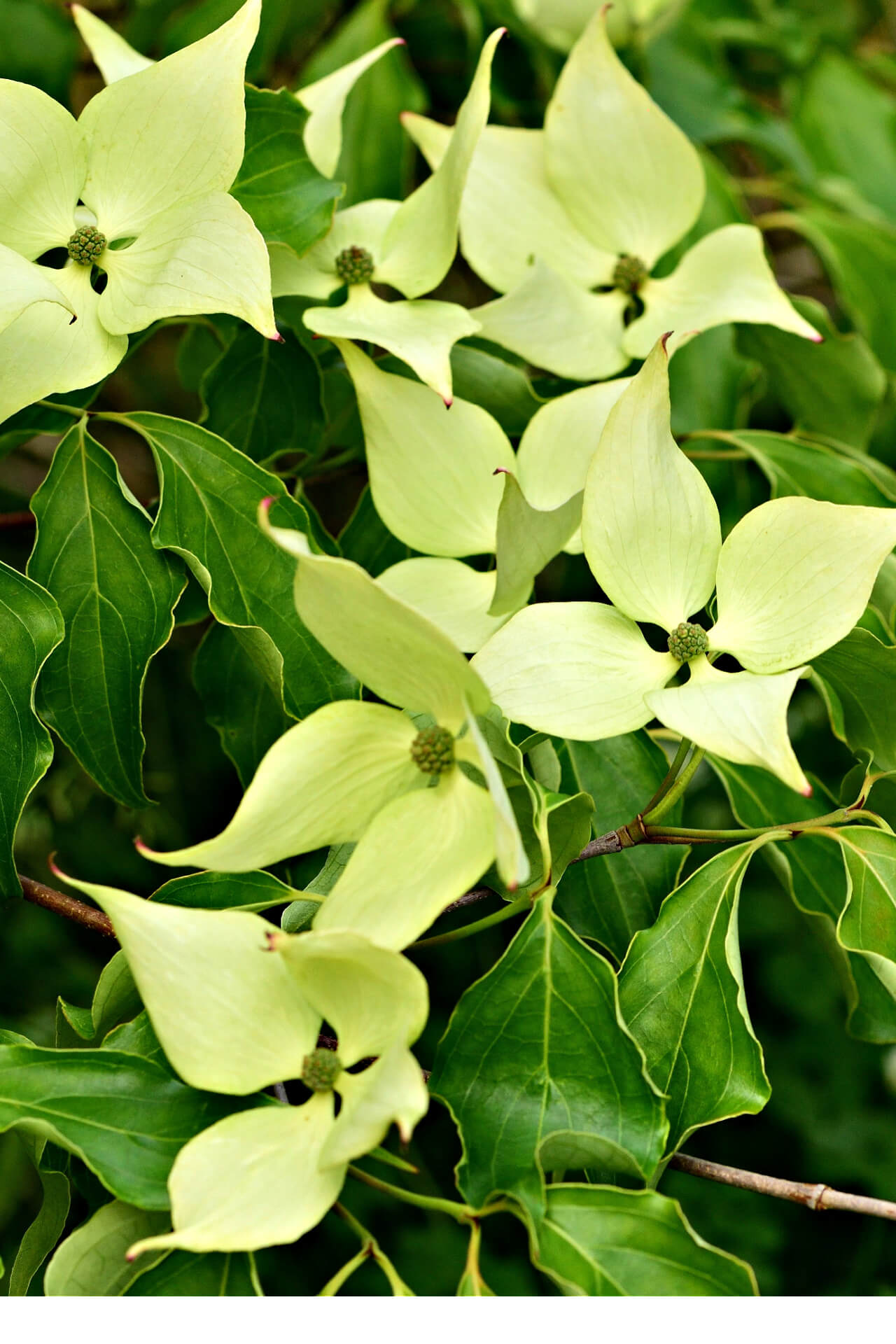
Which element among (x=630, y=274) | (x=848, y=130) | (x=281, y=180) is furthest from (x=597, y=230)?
(x=848, y=130)

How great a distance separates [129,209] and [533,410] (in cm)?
17

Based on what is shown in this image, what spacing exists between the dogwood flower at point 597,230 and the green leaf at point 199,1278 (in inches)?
12.7

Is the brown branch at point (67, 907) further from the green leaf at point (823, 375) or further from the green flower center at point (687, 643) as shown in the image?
the green leaf at point (823, 375)

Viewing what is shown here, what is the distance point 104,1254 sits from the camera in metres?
0.31

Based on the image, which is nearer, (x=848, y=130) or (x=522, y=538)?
(x=522, y=538)

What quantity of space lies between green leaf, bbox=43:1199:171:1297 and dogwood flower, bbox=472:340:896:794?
6.7 inches

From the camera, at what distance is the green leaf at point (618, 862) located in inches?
15.9

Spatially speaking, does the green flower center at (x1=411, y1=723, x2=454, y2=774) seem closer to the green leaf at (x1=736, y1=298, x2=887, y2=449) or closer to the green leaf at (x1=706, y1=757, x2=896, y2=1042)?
the green leaf at (x1=706, y1=757, x2=896, y2=1042)

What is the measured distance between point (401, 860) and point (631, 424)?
141 millimetres

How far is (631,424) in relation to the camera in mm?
333

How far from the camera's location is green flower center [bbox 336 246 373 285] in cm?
42

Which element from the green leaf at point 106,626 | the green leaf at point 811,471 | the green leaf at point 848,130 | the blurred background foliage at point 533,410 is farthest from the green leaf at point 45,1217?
the green leaf at point 848,130

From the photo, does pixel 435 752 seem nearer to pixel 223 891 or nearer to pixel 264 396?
pixel 223 891

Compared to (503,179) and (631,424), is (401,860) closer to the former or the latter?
(631,424)
